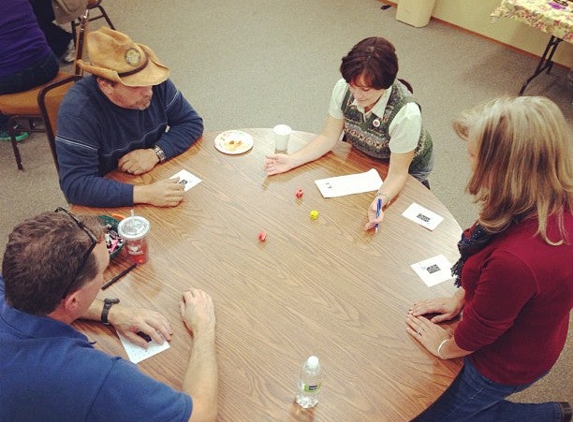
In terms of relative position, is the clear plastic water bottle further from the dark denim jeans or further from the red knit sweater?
A: the dark denim jeans

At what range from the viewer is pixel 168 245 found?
1837 mm

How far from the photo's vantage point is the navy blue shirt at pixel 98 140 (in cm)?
193

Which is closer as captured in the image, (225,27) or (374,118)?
(374,118)

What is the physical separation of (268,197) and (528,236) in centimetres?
103

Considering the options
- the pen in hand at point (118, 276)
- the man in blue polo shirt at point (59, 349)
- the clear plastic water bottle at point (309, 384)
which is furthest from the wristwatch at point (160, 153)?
the clear plastic water bottle at point (309, 384)

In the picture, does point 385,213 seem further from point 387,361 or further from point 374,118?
point 387,361

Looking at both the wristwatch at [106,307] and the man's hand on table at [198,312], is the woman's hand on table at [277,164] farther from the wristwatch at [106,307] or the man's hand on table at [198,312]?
the wristwatch at [106,307]

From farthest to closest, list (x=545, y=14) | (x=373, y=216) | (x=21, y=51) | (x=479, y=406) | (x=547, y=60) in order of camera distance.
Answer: (x=547, y=60)
(x=545, y=14)
(x=21, y=51)
(x=373, y=216)
(x=479, y=406)

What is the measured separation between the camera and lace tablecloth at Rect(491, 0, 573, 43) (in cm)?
383

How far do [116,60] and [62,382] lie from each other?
1.29 meters

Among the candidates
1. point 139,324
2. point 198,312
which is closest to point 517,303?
point 198,312

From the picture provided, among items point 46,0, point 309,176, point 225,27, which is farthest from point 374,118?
A: point 225,27

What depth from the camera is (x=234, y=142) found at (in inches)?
90.2

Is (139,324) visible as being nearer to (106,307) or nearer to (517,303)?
(106,307)
